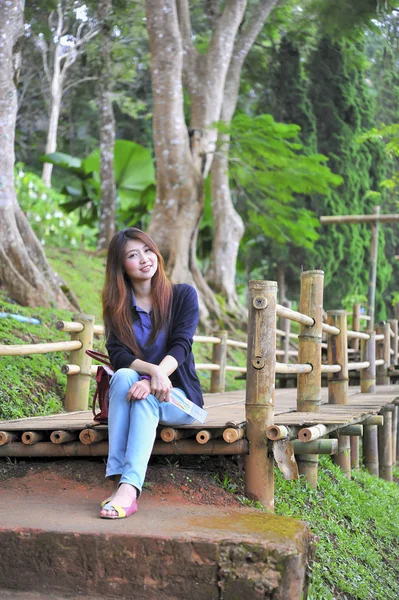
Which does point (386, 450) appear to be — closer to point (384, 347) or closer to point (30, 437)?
point (384, 347)

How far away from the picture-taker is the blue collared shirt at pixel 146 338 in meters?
4.57

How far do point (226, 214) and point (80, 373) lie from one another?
9920 millimetres

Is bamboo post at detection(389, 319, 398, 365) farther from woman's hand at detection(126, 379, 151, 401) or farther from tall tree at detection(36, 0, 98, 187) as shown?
tall tree at detection(36, 0, 98, 187)

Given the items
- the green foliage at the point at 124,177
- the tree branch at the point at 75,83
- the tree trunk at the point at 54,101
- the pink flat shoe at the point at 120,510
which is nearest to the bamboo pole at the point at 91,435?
the pink flat shoe at the point at 120,510

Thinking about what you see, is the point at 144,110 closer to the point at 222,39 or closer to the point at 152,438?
the point at 222,39

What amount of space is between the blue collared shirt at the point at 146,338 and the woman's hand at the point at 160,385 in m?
0.34

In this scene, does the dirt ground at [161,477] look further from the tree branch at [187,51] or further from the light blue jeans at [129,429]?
the tree branch at [187,51]

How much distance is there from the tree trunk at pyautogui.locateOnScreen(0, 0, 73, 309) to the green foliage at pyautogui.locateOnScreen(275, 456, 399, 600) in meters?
4.11

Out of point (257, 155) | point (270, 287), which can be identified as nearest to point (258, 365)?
point (270, 287)

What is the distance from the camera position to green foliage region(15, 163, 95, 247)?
47.9ft

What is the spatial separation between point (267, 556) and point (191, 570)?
0.33 m

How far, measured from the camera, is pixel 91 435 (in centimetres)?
439

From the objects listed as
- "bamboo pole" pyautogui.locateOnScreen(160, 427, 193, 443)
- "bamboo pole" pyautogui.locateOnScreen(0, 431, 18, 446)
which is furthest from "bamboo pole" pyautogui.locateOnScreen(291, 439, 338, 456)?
"bamboo pole" pyautogui.locateOnScreen(0, 431, 18, 446)

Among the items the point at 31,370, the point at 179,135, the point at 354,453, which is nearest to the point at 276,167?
the point at 179,135
